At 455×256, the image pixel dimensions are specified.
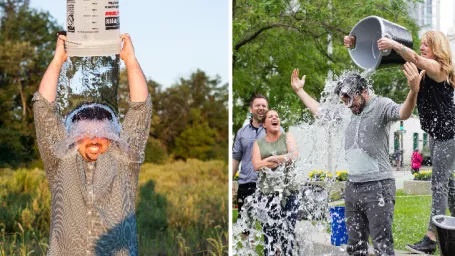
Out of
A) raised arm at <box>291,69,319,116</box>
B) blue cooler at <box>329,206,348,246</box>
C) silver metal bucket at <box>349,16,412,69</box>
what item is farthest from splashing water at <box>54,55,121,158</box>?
blue cooler at <box>329,206,348,246</box>

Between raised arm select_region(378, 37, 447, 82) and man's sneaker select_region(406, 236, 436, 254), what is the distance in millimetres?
913

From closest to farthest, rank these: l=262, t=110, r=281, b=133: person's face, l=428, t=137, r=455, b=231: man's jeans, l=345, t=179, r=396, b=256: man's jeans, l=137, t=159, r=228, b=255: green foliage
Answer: l=345, t=179, r=396, b=256: man's jeans
l=428, t=137, r=455, b=231: man's jeans
l=262, t=110, r=281, b=133: person's face
l=137, t=159, r=228, b=255: green foliage

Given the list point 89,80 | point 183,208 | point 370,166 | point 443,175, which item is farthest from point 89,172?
point 183,208

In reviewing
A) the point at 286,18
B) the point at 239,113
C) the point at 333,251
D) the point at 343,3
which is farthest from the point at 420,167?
the point at 239,113

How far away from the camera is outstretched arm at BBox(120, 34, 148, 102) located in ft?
9.43

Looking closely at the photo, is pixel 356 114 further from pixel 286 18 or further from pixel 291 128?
pixel 286 18

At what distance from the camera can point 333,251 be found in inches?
171

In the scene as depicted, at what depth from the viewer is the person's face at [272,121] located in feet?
14.5

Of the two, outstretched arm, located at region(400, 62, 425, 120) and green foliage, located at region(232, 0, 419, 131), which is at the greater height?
green foliage, located at region(232, 0, 419, 131)

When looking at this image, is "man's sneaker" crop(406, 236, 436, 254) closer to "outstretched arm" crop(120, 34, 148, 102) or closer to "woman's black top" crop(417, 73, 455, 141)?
"woman's black top" crop(417, 73, 455, 141)

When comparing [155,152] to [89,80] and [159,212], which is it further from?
[89,80]

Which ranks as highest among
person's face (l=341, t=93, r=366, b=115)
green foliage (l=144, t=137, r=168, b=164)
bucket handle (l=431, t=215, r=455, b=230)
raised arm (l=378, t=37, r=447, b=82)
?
raised arm (l=378, t=37, r=447, b=82)

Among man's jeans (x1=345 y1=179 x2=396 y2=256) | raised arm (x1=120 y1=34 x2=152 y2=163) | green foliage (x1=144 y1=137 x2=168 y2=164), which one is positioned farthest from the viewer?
green foliage (x1=144 y1=137 x2=168 y2=164)

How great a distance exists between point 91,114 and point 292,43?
427 centimetres
